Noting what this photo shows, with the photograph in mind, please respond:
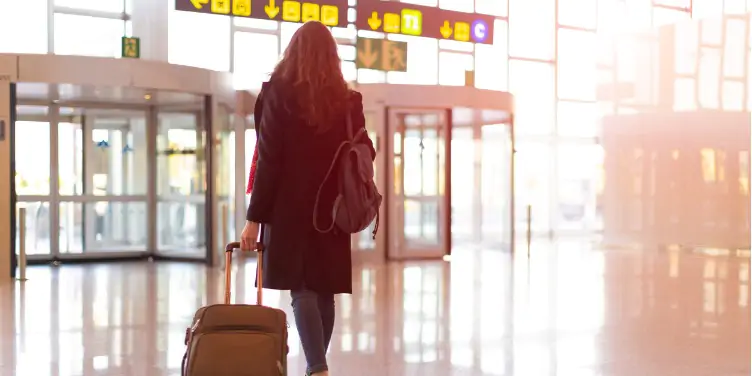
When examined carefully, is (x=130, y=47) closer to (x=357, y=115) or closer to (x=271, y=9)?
(x=271, y=9)

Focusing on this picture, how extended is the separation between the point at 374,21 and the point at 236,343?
316 inches

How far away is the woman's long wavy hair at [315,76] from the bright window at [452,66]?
1350cm

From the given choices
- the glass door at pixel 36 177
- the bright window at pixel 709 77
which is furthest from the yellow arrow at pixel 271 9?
the bright window at pixel 709 77

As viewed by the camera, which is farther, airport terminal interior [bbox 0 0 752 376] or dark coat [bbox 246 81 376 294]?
airport terminal interior [bbox 0 0 752 376]

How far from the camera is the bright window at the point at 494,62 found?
57.0ft

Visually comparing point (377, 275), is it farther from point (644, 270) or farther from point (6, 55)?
point (6, 55)

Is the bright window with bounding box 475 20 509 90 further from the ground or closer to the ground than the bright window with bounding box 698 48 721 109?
further from the ground

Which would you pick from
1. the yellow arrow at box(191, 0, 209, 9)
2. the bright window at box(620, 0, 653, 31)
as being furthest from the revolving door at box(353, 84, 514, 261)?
the bright window at box(620, 0, 653, 31)

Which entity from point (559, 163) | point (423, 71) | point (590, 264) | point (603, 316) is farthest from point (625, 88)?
point (603, 316)

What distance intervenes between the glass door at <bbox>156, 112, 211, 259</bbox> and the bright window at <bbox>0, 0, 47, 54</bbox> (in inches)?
113

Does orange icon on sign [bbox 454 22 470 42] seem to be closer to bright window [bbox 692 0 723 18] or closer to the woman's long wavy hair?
the woman's long wavy hair

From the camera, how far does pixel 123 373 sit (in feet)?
14.7

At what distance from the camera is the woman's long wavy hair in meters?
3.33

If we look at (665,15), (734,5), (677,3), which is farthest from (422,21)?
(734,5)
